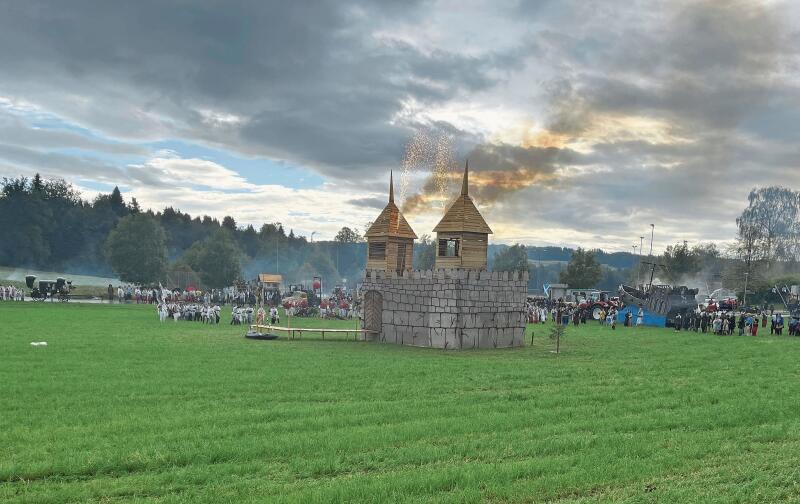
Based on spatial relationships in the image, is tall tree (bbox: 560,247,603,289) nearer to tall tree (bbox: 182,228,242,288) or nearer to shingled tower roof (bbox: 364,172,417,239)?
tall tree (bbox: 182,228,242,288)

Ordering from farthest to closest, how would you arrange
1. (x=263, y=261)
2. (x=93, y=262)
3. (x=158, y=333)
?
(x=263, y=261) < (x=93, y=262) < (x=158, y=333)

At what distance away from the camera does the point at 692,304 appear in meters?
48.3

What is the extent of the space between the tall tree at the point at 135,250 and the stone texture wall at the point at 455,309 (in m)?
55.0

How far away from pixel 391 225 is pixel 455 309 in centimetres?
941

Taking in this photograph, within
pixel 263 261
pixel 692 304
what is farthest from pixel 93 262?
pixel 692 304

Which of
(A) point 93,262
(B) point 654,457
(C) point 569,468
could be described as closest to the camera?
(C) point 569,468

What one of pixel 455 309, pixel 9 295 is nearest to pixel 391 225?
pixel 455 309

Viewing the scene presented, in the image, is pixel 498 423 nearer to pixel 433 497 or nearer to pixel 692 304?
pixel 433 497

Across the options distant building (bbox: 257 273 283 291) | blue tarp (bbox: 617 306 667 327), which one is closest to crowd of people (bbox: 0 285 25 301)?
distant building (bbox: 257 273 283 291)

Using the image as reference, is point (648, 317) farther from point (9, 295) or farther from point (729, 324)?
point (9, 295)

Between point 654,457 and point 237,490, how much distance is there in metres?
6.26

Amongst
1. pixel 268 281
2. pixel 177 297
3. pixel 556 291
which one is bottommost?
pixel 177 297

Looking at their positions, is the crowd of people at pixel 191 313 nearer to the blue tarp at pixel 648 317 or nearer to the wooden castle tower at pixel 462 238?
the wooden castle tower at pixel 462 238

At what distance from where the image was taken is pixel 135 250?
7969 cm
